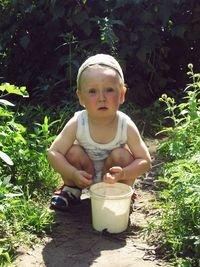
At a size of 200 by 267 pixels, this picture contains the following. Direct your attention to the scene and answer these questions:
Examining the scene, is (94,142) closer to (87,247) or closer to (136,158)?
(136,158)

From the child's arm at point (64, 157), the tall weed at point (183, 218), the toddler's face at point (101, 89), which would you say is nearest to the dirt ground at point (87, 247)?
the tall weed at point (183, 218)

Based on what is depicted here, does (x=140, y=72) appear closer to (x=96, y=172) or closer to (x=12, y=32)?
(x=12, y=32)

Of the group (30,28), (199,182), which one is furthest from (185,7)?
(199,182)

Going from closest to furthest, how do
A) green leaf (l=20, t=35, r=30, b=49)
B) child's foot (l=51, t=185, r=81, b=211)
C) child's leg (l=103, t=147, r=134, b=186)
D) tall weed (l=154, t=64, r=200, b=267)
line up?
tall weed (l=154, t=64, r=200, b=267)
child's leg (l=103, t=147, r=134, b=186)
child's foot (l=51, t=185, r=81, b=211)
green leaf (l=20, t=35, r=30, b=49)

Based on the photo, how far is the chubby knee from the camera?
10.0ft

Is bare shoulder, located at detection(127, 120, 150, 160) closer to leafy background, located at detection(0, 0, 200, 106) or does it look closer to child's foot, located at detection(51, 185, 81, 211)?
child's foot, located at detection(51, 185, 81, 211)

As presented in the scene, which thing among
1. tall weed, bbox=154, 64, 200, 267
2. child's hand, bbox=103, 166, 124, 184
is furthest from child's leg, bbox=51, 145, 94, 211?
tall weed, bbox=154, 64, 200, 267

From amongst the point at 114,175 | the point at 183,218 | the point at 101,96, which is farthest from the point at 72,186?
the point at 183,218

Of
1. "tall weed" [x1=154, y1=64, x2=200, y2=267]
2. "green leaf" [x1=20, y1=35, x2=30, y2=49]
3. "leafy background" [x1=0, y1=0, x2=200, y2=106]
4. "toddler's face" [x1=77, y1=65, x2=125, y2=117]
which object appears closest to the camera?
"tall weed" [x1=154, y1=64, x2=200, y2=267]

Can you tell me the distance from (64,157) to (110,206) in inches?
17.5

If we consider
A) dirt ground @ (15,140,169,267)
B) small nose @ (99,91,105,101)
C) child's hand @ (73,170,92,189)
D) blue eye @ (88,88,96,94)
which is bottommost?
dirt ground @ (15,140,169,267)

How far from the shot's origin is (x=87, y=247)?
2789mm

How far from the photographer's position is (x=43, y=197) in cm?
334

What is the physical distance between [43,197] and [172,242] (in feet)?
3.39
